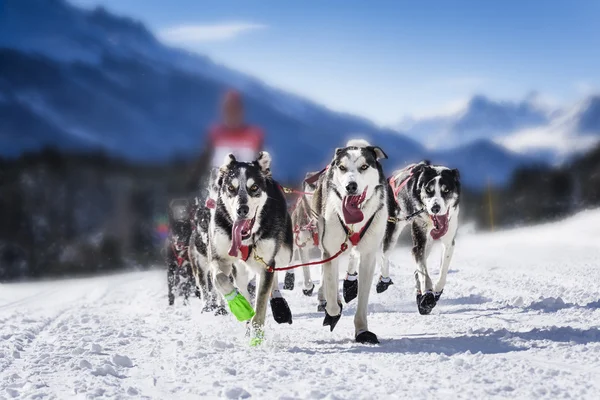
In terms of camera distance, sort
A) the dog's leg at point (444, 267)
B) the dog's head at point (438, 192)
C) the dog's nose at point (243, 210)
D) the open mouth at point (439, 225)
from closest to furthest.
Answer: the dog's nose at point (243, 210) → the dog's head at point (438, 192) → the open mouth at point (439, 225) → the dog's leg at point (444, 267)

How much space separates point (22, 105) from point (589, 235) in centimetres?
6635

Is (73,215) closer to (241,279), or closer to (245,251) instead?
(241,279)

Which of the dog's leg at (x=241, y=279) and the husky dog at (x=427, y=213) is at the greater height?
the husky dog at (x=427, y=213)

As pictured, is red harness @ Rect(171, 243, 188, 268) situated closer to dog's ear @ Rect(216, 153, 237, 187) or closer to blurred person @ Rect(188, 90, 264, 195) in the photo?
blurred person @ Rect(188, 90, 264, 195)

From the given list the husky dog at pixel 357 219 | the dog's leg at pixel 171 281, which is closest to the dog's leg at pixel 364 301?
the husky dog at pixel 357 219

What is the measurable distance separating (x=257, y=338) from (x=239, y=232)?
784mm

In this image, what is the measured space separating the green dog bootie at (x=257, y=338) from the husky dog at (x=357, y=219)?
52 cm

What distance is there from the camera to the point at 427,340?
5.04m

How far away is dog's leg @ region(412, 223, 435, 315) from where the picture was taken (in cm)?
643

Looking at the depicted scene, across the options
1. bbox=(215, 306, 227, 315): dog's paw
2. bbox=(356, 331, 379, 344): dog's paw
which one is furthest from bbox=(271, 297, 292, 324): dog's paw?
bbox=(215, 306, 227, 315): dog's paw

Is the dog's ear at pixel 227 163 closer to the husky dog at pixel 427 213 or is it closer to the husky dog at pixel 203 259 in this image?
the husky dog at pixel 203 259

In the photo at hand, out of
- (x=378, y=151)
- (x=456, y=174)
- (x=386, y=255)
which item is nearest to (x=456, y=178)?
(x=456, y=174)

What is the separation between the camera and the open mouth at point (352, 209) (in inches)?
197

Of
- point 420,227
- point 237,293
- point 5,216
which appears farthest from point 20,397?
point 5,216
